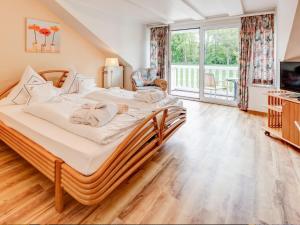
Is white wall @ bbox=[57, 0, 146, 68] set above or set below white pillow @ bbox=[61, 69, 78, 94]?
above

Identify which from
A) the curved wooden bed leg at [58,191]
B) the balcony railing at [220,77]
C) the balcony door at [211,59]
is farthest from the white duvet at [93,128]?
the balcony railing at [220,77]

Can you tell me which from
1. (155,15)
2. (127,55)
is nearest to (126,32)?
(127,55)

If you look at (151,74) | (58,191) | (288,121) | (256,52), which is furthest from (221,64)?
(58,191)

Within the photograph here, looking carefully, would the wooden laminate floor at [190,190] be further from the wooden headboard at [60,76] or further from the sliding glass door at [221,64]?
the sliding glass door at [221,64]

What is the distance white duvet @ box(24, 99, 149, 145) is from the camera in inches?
74.0

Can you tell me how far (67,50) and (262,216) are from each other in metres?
4.64

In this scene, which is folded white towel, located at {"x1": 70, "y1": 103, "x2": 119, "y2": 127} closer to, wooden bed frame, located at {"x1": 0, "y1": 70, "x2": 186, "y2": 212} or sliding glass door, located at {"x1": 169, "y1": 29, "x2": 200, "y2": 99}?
wooden bed frame, located at {"x1": 0, "y1": 70, "x2": 186, "y2": 212}

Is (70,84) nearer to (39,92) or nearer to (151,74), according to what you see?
(39,92)

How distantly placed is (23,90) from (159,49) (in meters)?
4.39

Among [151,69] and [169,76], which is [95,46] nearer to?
[151,69]

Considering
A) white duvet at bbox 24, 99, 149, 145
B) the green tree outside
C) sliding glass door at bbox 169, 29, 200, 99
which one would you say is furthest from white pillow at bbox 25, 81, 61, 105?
the green tree outside

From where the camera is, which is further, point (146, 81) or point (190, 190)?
point (146, 81)

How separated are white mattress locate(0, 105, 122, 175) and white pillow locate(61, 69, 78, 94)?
1611 millimetres

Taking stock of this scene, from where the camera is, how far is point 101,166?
1.68 meters
